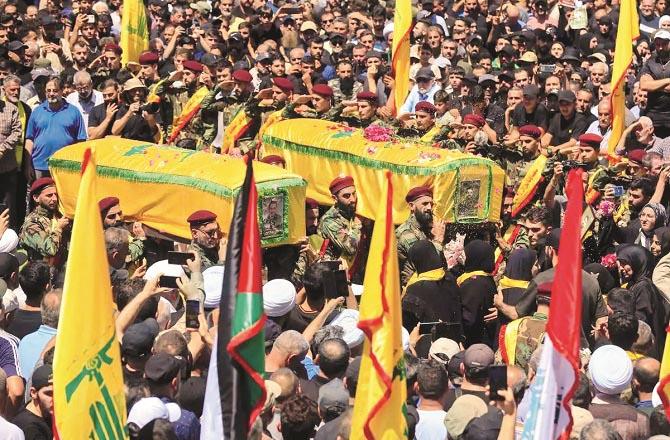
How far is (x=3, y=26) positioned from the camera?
18141 mm

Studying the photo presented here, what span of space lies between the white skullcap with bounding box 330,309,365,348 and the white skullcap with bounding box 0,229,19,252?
312cm

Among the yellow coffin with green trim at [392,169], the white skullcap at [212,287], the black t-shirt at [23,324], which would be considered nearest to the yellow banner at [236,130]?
the yellow coffin with green trim at [392,169]

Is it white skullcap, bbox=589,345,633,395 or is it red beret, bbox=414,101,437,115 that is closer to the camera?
white skullcap, bbox=589,345,633,395

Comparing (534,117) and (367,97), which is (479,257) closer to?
(367,97)

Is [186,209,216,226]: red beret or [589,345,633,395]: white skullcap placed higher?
[589,345,633,395]: white skullcap

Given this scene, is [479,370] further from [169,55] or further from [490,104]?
[169,55]

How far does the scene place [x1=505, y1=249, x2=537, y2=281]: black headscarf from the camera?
38.4ft

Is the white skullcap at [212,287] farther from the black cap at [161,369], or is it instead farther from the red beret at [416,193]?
the red beret at [416,193]

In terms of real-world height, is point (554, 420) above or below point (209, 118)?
above

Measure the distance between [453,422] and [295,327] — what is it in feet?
7.58

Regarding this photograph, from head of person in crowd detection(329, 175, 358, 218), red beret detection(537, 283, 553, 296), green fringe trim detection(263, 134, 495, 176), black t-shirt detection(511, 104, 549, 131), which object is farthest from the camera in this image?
black t-shirt detection(511, 104, 549, 131)

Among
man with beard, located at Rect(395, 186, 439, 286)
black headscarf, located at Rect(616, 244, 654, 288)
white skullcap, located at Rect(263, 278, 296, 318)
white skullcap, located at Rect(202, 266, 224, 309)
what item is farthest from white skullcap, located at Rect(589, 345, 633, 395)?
man with beard, located at Rect(395, 186, 439, 286)

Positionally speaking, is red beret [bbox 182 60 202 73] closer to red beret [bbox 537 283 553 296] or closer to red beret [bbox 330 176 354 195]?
red beret [bbox 330 176 354 195]

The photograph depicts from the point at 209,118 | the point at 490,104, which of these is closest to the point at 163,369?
the point at 209,118
